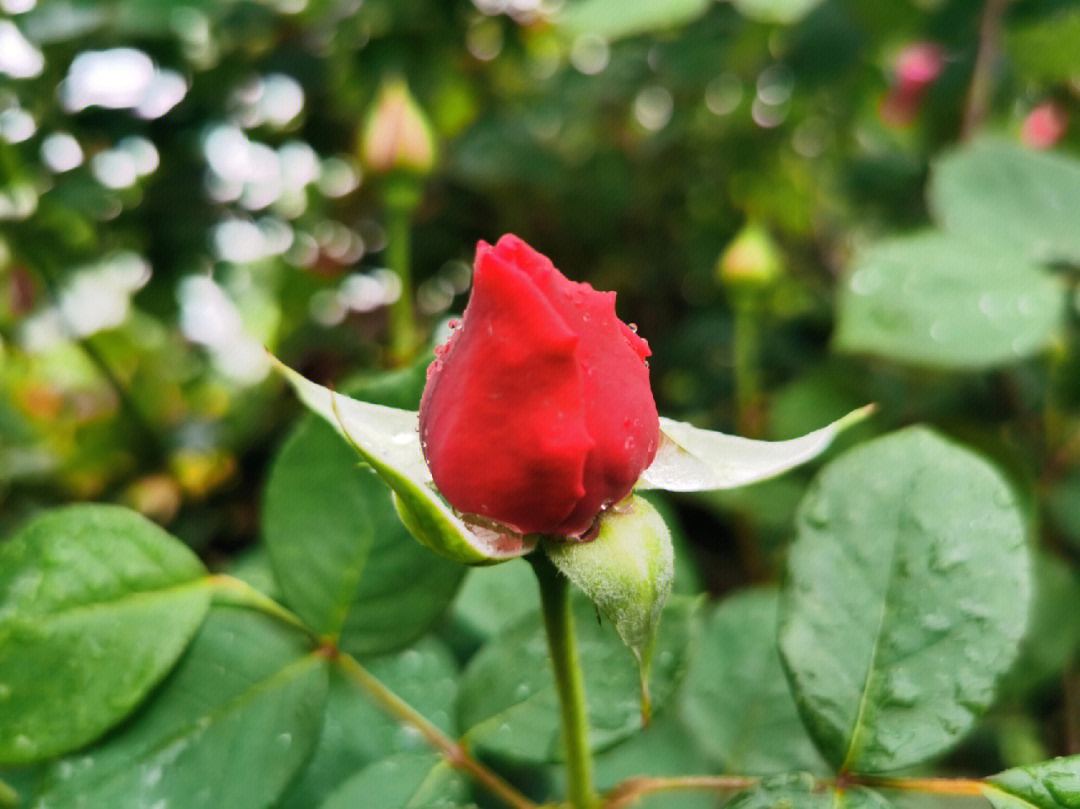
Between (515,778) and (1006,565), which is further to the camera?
(515,778)

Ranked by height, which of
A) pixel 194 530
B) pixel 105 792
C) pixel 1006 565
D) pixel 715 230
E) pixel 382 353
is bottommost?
pixel 194 530

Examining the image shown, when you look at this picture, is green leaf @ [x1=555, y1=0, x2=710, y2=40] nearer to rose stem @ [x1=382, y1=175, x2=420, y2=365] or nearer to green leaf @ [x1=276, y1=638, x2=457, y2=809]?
rose stem @ [x1=382, y1=175, x2=420, y2=365]

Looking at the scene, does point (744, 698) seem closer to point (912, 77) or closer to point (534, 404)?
point (534, 404)

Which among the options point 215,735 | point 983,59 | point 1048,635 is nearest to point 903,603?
point 215,735

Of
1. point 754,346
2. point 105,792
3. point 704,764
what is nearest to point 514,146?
point 754,346

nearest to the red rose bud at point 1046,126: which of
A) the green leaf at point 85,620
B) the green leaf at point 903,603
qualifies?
the green leaf at point 903,603

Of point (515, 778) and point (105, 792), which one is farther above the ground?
point (105, 792)

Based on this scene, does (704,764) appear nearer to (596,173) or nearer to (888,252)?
(888,252)
